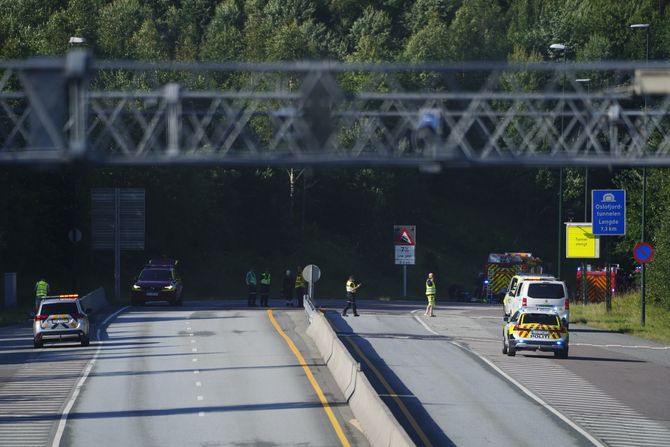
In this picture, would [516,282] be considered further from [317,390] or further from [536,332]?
[317,390]

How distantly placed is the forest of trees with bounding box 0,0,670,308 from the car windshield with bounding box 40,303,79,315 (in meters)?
17.8

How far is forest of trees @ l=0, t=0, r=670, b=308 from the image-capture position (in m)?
67.7

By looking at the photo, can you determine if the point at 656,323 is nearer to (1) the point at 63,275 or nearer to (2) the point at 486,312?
(2) the point at 486,312

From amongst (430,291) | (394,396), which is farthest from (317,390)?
(430,291)

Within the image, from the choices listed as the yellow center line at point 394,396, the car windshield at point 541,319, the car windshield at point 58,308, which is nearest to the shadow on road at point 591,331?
the car windshield at point 541,319

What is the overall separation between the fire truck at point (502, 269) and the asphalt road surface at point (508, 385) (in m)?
16.0

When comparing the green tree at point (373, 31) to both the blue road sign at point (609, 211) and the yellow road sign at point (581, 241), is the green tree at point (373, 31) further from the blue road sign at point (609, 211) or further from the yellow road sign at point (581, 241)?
the blue road sign at point (609, 211)

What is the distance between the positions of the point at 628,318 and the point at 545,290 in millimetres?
12125

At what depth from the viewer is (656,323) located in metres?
51.8

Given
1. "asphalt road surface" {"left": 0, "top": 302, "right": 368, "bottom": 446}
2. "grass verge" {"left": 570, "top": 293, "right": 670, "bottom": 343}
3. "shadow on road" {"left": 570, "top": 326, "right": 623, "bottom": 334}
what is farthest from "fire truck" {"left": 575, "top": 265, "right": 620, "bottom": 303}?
"asphalt road surface" {"left": 0, "top": 302, "right": 368, "bottom": 446}

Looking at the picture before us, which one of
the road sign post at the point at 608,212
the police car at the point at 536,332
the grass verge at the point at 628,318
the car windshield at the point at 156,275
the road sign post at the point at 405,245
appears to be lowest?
the grass verge at the point at 628,318

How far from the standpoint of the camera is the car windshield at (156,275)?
57.5 metres

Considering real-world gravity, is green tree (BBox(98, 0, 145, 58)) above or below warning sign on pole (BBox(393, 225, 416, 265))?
above

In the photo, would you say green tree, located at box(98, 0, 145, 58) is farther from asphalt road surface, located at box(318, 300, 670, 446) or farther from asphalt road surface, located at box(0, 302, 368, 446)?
asphalt road surface, located at box(0, 302, 368, 446)
